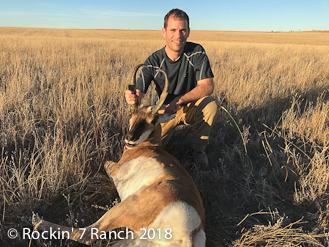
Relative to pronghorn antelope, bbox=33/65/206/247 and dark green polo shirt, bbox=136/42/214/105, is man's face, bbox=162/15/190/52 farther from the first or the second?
pronghorn antelope, bbox=33/65/206/247

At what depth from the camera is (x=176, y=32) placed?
3.93 metres

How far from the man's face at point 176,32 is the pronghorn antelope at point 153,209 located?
194cm

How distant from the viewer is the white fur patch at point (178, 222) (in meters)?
1.86

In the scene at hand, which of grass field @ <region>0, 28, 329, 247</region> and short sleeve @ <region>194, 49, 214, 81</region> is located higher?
short sleeve @ <region>194, 49, 214, 81</region>

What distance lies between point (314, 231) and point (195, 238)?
1.61 metres

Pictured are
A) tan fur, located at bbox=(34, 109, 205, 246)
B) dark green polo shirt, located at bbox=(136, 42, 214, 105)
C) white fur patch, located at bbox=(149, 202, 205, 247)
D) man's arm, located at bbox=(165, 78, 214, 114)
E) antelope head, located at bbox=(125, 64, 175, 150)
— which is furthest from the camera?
dark green polo shirt, located at bbox=(136, 42, 214, 105)

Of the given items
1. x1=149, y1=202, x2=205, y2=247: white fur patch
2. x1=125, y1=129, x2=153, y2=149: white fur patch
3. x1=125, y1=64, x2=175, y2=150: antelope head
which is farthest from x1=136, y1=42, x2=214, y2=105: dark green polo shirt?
x1=149, y1=202, x2=205, y2=247: white fur patch

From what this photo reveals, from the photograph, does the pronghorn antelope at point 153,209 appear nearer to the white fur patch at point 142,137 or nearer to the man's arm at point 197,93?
the white fur patch at point 142,137

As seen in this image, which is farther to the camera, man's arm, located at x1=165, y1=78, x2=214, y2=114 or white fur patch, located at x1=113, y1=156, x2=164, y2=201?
man's arm, located at x1=165, y1=78, x2=214, y2=114

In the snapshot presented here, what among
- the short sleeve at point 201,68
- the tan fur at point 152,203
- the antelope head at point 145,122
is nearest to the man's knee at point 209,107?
the short sleeve at point 201,68

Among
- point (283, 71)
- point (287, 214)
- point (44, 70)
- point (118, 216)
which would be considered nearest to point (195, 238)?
point (118, 216)

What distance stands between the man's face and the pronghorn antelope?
6.37 ft

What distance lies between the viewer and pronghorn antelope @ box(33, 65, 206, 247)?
6.31 feet

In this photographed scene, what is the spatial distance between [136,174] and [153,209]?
0.87 metres
